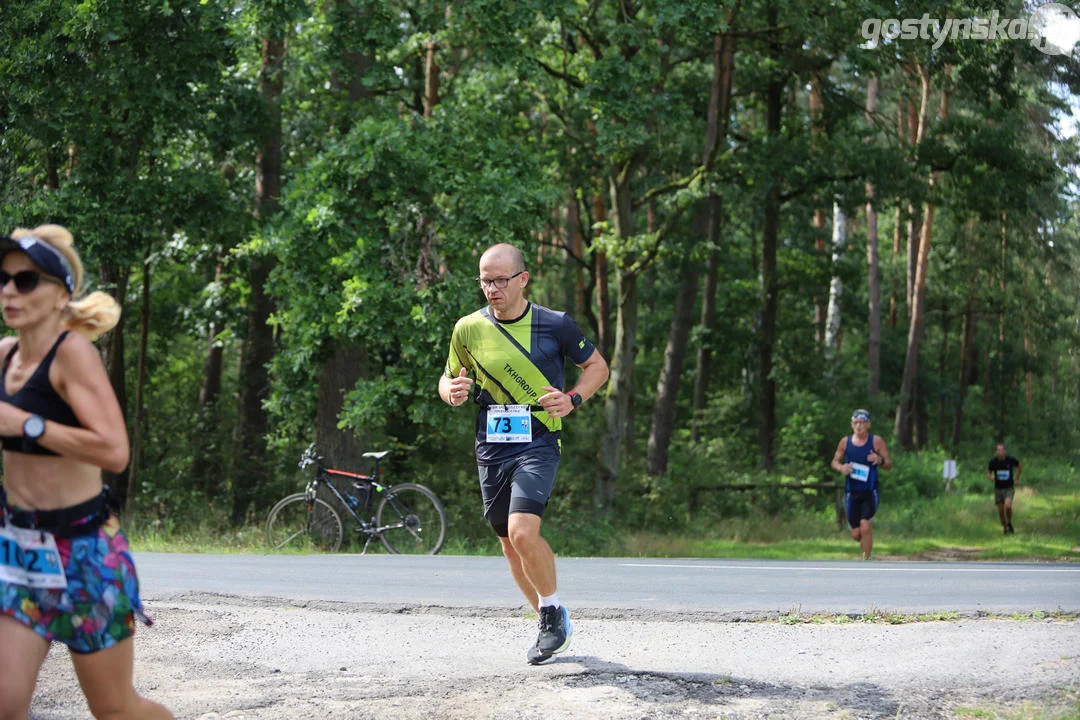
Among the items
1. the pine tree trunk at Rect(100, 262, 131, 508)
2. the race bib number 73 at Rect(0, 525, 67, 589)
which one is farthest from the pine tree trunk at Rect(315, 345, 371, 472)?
the race bib number 73 at Rect(0, 525, 67, 589)

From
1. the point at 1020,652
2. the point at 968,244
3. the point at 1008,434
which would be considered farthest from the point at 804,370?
the point at 1008,434

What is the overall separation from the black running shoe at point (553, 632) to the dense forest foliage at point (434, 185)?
31.5 ft

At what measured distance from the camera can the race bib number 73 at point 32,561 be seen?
11.6ft

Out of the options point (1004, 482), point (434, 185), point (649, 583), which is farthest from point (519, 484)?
point (1004, 482)

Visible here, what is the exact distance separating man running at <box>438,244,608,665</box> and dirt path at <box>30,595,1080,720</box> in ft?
1.93

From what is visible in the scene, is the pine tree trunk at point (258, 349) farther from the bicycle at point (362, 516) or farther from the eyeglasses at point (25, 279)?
the eyeglasses at point (25, 279)

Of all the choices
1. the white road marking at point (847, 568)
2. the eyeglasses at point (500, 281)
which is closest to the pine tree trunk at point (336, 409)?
the white road marking at point (847, 568)

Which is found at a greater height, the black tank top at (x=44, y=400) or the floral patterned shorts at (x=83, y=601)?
the black tank top at (x=44, y=400)

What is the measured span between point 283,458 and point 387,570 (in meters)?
11.0

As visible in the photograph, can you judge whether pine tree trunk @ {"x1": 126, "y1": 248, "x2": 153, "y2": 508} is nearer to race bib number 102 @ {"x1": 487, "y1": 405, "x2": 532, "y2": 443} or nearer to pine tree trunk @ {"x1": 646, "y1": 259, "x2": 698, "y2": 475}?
pine tree trunk @ {"x1": 646, "y1": 259, "x2": 698, "y2": 475}

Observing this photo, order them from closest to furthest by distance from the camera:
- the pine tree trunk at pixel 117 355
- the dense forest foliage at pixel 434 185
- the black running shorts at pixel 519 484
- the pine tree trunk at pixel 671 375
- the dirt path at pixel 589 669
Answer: the dirt path at pixel 589 669, the black running shorts at pixel 519 484, the dense forest foliage at pixel 434 185, the pine tree trunk at pixel 117 355, the pine tree trunk at pixel 671 375

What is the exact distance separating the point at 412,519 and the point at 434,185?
4.51 metres

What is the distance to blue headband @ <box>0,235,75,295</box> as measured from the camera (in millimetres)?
3617

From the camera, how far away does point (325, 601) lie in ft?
29.7
